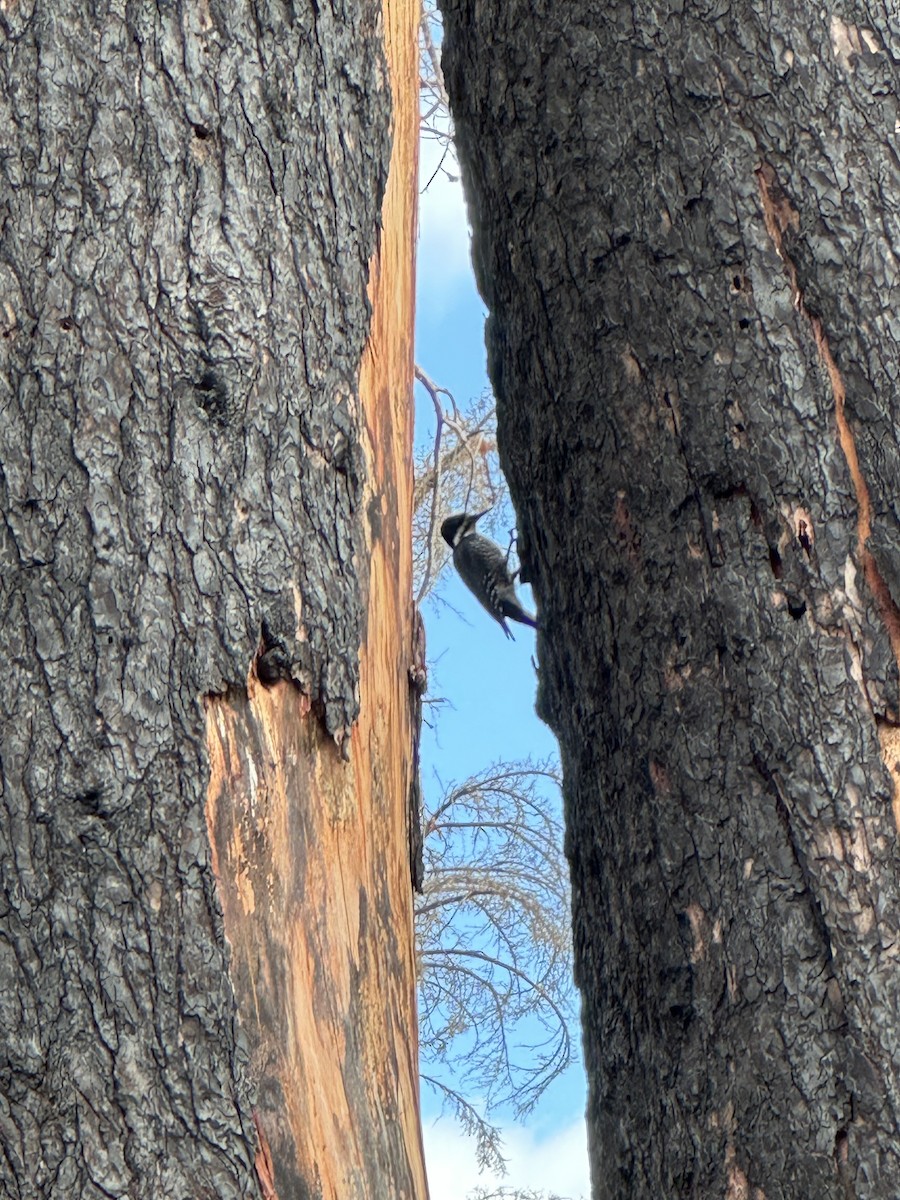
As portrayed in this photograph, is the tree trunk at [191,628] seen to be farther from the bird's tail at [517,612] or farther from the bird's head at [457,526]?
the bird's head at [457,526]

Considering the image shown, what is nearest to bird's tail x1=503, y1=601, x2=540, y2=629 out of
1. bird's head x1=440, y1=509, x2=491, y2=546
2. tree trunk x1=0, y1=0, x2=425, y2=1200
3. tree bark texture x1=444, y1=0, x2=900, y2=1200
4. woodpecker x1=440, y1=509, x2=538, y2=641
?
woodpecker x1=440, y1=509, x2=538, y2=641

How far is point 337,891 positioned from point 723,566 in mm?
792

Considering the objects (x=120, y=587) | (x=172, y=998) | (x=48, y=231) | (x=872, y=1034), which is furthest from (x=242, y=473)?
(x=872, y=1034)

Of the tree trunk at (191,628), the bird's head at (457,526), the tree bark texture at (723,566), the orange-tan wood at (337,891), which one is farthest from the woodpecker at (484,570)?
the tree trunk at (191,628)

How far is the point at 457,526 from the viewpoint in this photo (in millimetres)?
6102

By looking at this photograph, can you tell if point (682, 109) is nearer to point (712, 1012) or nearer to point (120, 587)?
point (120, 587)

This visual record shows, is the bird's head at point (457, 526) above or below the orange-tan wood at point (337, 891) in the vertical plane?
above

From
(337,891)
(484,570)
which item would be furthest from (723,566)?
(484,570)

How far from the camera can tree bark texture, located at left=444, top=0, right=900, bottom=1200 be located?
2.19 m

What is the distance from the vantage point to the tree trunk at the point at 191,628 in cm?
189

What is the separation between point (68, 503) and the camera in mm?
2014

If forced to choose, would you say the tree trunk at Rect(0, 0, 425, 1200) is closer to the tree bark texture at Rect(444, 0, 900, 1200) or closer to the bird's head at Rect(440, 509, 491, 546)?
the tree bark texture at Rect(444, 0, 900, 1200)

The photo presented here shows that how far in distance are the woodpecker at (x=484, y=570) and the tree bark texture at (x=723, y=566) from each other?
9.30ft

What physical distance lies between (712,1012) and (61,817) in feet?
3.38
